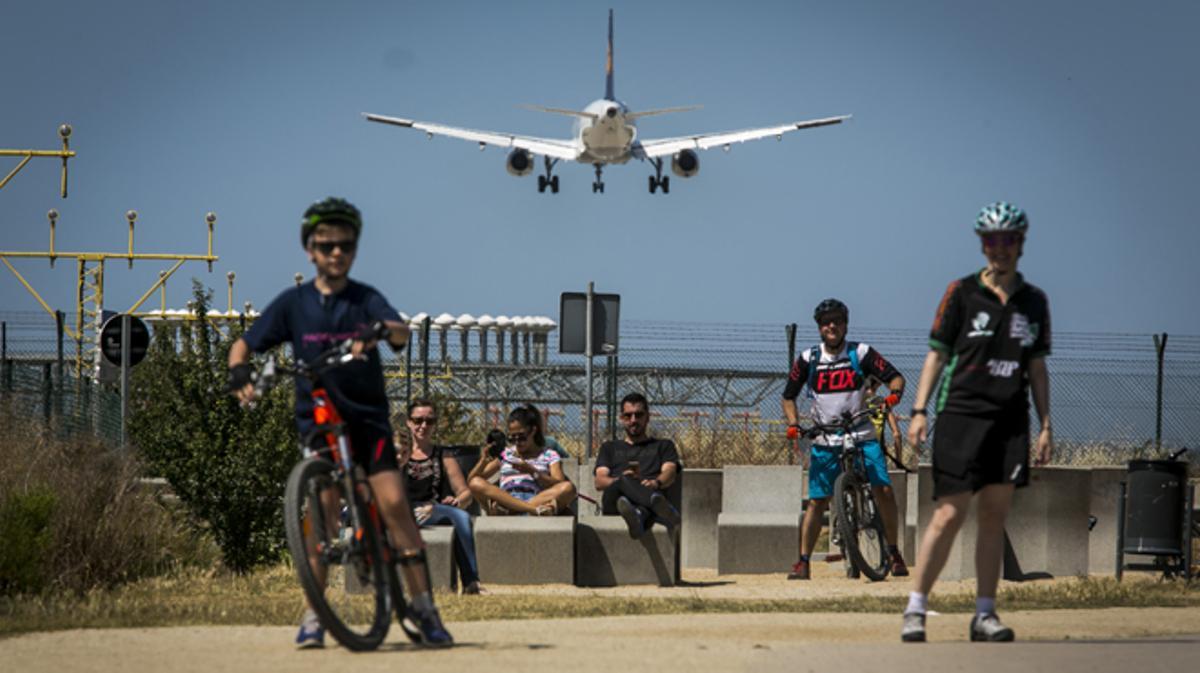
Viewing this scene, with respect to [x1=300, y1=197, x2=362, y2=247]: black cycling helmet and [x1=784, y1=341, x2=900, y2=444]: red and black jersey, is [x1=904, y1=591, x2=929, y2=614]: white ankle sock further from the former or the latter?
[x1=784, y1=341, x2=900, y2=444]: red and black jersey

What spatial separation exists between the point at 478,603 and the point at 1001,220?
173 inches

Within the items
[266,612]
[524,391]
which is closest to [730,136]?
[524,391]

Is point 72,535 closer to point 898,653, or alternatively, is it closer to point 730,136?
point 898,653

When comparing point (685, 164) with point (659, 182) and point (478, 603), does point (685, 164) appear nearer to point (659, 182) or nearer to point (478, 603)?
point (659, 182)

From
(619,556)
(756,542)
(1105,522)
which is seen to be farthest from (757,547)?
(1105,522)

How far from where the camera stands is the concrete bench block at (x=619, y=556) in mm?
13570

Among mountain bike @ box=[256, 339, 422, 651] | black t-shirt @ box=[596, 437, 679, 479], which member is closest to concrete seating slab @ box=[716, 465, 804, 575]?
black t-shirt @ box=[596, 437, 679, 479]

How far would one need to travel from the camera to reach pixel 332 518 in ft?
25.7

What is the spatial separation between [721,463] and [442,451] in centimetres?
1035

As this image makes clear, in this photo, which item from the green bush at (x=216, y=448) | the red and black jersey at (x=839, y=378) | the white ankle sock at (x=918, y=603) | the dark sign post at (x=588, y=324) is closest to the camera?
the white ankle sock at (x=918, y=603)

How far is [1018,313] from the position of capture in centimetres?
843

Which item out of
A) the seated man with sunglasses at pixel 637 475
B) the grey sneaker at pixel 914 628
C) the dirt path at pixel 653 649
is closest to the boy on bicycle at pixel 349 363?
the dirt path at pixel 653 649

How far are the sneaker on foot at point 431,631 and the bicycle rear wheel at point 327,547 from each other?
141mm

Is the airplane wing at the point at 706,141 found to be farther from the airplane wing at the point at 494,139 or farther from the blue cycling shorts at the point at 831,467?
the blue cycling shorts at the point at 831,467
